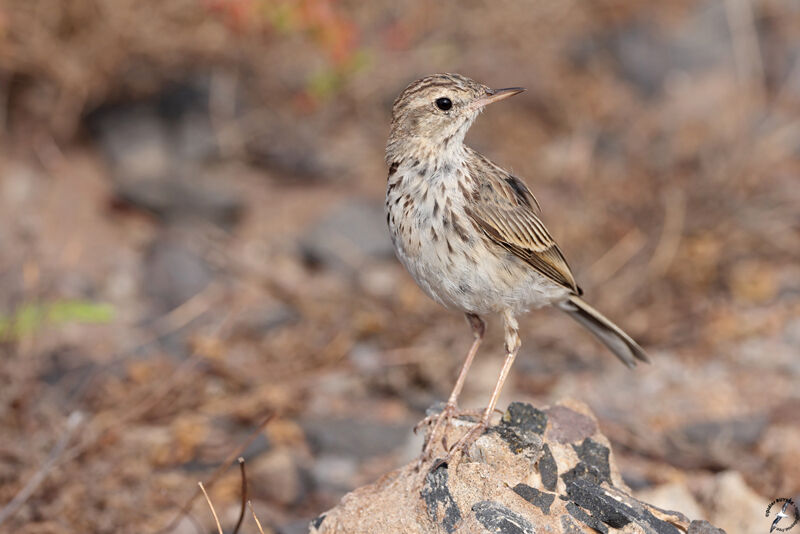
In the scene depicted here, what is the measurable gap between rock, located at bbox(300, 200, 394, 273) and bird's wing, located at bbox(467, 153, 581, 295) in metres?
3.50

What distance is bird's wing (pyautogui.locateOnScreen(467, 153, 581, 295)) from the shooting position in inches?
166

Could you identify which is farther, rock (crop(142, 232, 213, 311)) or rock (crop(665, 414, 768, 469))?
rock (crop(142, 232, 213, 311))

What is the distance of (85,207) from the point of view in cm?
830

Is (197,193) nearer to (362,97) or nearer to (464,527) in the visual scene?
(362,97)

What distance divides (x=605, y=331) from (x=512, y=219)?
90cm

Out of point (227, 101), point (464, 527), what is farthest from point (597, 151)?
point (464, 527)

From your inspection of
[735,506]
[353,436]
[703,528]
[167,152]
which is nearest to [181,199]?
[167,152]

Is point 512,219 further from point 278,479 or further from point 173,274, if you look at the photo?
point 173,274

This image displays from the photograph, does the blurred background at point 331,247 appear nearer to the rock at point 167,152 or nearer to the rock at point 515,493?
the rock at point 167,152

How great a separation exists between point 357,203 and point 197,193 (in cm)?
140

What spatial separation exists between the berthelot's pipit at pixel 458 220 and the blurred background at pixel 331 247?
1.54 metres

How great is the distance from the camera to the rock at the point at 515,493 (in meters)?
3.60

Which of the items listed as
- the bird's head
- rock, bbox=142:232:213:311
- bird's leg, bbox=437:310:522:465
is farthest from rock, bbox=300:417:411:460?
the bird's head

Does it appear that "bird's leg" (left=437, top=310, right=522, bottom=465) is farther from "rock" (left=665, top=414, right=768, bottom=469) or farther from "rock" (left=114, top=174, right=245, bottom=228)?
"rock" (left=114, top=174, right=245, bottom=228)
